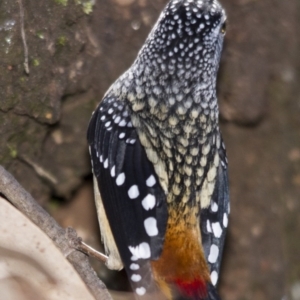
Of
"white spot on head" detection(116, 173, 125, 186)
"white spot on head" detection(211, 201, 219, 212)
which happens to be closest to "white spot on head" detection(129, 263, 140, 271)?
"white spot on head" detection(116, 173, 125, 186)

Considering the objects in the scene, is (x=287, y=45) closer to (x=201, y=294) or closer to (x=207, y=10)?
(x=207, y=10)

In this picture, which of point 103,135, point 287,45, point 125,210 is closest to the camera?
point 125,210

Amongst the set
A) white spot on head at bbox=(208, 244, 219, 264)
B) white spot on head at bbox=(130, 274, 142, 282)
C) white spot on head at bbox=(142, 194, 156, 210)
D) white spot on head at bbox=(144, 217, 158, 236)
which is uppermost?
white spot on head at bbox=(142, 194, 156, 210)

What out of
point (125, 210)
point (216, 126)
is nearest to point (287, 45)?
point (216, 126)

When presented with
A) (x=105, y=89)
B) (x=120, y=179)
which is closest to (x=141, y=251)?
(x=120, y=179)

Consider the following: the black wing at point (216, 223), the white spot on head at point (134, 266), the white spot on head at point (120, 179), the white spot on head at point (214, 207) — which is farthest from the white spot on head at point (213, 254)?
the white spot on head at point (120, 179)

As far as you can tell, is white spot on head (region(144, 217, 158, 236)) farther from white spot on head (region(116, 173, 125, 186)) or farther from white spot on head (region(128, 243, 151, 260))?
white spot on head (region(116, 173, 125, 186))
